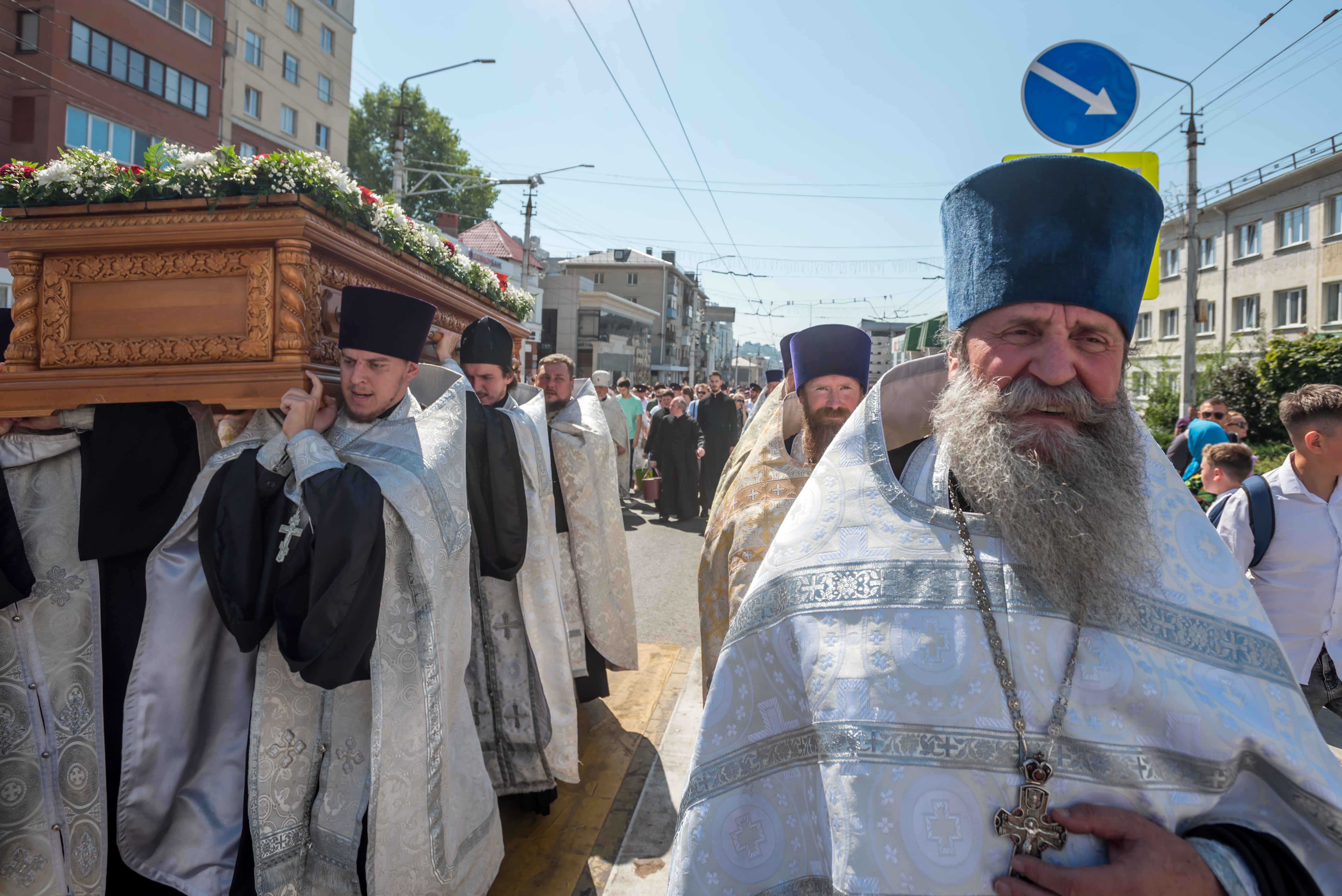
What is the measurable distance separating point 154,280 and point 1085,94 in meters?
4.26

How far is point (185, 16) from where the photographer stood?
22.6 meters

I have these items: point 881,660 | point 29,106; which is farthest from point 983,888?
point 29,106

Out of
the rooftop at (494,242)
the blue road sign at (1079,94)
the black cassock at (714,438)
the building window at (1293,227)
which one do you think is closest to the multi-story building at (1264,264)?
the building window at (1293,227)

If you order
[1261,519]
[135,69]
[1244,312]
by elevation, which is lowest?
[1261,519]

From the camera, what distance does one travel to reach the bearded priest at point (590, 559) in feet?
14.6

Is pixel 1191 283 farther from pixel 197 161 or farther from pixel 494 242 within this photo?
pixel 494 242

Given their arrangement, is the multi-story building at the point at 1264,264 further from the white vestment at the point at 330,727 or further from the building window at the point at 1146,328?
the white vestment at the point at 330,727

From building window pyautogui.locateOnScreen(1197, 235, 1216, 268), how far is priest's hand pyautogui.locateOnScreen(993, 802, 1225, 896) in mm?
35150

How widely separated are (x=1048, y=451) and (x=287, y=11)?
33.6 metres

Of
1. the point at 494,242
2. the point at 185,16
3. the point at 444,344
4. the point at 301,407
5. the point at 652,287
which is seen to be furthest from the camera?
the point at 652,287

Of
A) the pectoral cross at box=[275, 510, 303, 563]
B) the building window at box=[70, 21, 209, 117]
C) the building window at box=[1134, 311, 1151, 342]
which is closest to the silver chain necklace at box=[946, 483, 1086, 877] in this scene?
the pectoral cross at box=[275, 510, 303, 563]

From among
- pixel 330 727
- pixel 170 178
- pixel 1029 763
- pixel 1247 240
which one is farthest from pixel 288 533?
pixel 1247 240

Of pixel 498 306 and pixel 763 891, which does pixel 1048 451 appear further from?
pixel 498 306

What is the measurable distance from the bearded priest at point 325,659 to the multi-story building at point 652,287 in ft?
181
